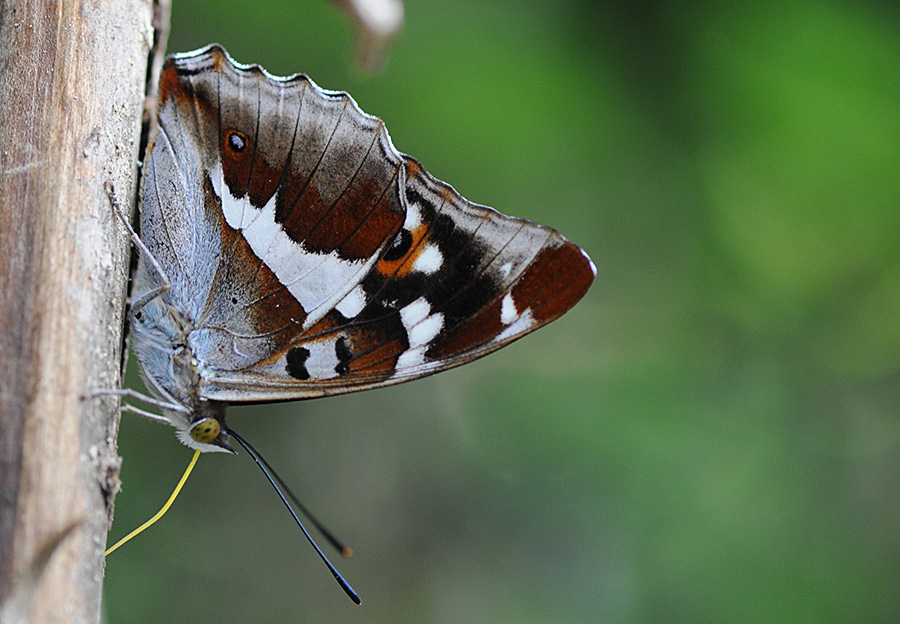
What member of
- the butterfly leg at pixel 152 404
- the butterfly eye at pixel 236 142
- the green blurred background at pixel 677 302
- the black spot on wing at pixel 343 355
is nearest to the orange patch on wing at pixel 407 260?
the black spot on wing at pixel 343 355

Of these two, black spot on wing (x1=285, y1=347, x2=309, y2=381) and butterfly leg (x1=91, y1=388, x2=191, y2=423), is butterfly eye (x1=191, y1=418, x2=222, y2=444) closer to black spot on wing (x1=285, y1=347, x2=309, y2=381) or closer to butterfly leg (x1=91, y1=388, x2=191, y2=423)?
butterfly leg (x1=91, y1=388, x2=191, y2=423)

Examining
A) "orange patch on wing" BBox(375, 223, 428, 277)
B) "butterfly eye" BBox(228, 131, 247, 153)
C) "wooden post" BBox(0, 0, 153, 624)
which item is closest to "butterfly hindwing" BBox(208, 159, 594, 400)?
"orange patch on wing" BBox(375, 223, 428, 277)

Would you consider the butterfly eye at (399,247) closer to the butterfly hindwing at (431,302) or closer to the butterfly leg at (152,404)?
the butterfly hindwing at (431,302)

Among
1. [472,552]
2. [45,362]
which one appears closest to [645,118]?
[472,552]

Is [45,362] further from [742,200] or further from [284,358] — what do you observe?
[742,200]

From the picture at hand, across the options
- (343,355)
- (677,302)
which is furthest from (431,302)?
(677,302)

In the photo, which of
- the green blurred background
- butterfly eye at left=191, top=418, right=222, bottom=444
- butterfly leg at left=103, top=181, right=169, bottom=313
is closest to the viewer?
butterfly leg at left=103, top=181, right=169, bottom=313

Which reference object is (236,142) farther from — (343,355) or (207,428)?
(207,428)

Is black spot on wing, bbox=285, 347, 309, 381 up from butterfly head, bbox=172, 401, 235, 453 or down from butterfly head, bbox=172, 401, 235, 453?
up
